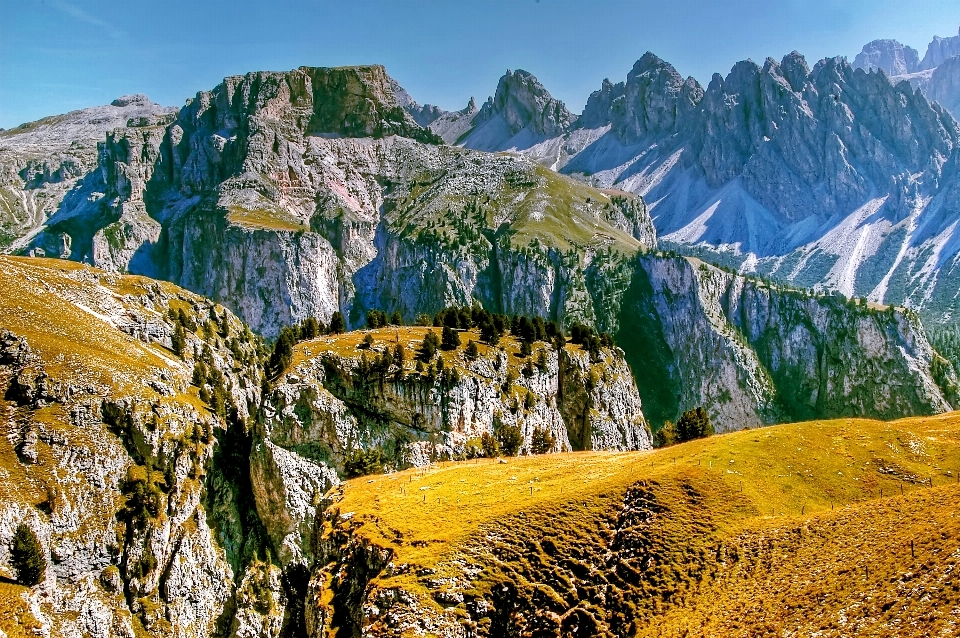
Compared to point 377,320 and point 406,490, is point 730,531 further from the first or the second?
point 377,320

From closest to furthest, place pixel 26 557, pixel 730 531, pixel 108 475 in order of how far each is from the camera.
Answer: pixel 730 531, pixel 26 557, pixel 108 475

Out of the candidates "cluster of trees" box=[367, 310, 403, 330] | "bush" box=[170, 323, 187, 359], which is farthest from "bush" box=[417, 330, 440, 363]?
"bush" box=[170, 323, 187, 359]

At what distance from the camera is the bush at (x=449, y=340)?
349 ft

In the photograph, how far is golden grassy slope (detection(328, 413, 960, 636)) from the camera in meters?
28.7

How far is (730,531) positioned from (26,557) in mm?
88507

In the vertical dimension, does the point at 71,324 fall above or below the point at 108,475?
above

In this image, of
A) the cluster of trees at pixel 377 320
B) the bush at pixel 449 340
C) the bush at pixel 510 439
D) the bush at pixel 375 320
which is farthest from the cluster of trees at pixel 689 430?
the bush at pixel 375 320

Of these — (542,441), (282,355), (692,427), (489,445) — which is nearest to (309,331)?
(282,355)

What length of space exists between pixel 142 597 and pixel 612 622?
275ft

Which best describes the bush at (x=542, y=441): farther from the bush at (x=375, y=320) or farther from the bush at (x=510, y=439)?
the bush at (x=375, y=320)

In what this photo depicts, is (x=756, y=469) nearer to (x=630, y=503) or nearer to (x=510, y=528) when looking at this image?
(x=630, y=503)

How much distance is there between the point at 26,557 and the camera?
77500 millimetres

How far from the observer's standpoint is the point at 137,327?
12012 cm

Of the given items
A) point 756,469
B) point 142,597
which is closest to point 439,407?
point 142,597
